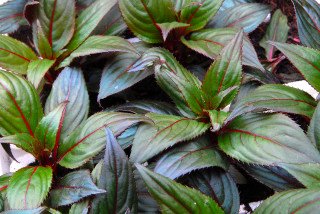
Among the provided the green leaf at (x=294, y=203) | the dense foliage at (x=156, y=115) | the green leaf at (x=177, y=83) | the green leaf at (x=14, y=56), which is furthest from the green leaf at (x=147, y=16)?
the green leaf at (x=294, y=203)

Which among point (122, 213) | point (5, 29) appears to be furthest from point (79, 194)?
point (5, 29)

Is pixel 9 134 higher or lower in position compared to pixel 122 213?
higher

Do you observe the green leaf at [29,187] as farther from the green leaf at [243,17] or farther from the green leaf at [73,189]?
the green leaf at [243,17]

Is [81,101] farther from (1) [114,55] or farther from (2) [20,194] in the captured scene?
(2) [20,194]

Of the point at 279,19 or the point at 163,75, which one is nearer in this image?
the point at 163,75

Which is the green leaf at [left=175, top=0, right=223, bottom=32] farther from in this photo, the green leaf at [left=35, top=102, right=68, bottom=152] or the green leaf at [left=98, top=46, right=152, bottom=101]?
the green leaf at [left=35, top=102, right=68, bottom=152]

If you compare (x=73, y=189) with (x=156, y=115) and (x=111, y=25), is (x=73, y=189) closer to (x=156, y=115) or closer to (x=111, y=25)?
(x=156, y=115)

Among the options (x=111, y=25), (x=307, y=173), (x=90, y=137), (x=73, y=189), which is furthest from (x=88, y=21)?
(x=307, y=173)
